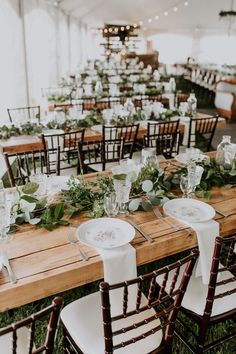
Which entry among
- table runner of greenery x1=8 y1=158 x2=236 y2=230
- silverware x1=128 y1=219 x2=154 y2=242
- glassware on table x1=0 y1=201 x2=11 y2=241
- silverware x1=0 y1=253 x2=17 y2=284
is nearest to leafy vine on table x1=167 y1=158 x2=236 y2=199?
table runner of greenery x1=8 y1=158 x2=236 y2=230

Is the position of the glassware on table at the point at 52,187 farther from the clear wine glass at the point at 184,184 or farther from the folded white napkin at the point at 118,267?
the clear wine glass at the point at 184,184

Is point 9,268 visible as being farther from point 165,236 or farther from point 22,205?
point 165,236

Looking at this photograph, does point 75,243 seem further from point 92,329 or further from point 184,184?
point 184,184

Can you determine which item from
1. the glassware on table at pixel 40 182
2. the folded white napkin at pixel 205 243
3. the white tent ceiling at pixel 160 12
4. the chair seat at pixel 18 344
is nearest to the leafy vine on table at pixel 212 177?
the folded white napkin at pixel 205 243

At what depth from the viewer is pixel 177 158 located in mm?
2961

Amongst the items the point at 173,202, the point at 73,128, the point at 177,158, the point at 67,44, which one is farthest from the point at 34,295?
the point at 67,44

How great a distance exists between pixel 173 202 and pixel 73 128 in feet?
7.39

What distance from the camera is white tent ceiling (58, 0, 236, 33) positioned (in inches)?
570

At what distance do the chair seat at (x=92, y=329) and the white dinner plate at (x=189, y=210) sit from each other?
0.54 m

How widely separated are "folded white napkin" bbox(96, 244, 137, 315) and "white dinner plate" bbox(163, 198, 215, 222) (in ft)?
1.41

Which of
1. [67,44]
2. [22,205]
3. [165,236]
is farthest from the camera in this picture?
[67,44]

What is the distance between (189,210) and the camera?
6.86 feet

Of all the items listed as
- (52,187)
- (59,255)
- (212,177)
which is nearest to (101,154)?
(52,187)

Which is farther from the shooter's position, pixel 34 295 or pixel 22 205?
pixel 22 205
